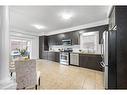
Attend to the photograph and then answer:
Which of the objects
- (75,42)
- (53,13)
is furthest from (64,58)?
(53,13)

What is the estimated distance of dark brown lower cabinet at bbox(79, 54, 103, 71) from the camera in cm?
504

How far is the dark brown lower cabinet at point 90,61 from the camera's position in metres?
5.04

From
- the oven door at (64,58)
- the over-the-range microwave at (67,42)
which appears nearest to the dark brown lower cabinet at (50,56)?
the oven door at (64,58)

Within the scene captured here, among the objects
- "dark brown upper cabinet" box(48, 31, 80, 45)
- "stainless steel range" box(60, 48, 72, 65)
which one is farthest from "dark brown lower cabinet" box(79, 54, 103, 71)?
"dark brown upper cabinet" box(48, 31, 80, 45)

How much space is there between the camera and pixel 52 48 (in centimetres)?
921

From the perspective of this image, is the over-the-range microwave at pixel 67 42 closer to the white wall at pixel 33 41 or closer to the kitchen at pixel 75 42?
the kitchen at pixel 75 42

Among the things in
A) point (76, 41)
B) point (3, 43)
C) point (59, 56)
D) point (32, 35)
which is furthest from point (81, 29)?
point (3, 43)

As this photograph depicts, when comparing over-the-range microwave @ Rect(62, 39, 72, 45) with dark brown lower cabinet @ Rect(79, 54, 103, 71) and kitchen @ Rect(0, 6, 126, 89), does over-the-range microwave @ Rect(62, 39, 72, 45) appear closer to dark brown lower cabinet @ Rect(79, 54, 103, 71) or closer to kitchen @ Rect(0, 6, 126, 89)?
kitchen @ Rect(0, 6, 126, 89)

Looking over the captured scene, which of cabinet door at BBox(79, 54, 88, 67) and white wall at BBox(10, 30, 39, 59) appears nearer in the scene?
cabinet door at BBox(79, 54, 88, 67)

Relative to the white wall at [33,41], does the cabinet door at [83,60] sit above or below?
below

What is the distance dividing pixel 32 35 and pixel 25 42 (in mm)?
875

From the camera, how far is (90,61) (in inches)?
214
